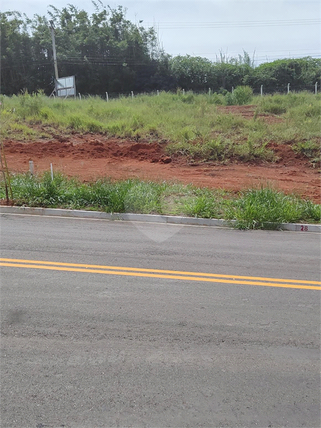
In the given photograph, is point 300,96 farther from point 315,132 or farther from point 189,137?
point 189,137

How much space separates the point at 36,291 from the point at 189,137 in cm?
1457

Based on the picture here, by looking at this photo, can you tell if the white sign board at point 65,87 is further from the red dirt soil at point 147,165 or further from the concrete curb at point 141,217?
the concrete curb at point 141,217

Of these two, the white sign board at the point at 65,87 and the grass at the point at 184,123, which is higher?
the white sign board at the point at 65,87

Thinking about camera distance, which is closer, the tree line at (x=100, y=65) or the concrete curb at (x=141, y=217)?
the concrete curb at (x=141, y=217)

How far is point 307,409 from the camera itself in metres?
3.70

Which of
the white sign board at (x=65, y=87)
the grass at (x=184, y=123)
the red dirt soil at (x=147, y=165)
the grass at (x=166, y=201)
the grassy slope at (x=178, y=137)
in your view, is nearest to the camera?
the grass at (x=166, y=201)

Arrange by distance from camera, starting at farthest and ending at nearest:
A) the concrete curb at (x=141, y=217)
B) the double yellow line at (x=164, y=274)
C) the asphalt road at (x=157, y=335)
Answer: the concrete curb at (x=141, y=217), the double yellow line at (x=164, y=274), the asphalt road at (x=157, y=335)

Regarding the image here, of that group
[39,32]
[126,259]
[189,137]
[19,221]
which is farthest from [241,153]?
[39,32]

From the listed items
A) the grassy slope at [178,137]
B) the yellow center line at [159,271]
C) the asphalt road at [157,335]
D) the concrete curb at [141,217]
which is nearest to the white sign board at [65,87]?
the grassy slope at [178,137]

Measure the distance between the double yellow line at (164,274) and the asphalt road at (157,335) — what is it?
16 millimetres

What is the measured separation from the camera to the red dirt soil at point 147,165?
14576 mm

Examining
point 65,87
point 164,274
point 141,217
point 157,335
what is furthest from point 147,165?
point 65,87

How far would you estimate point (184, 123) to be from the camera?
859 inches

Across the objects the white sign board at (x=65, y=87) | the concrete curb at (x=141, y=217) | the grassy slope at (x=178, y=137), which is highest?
the white sign board at (x=65, y=87)
